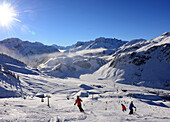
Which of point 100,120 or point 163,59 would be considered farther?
point 163,59

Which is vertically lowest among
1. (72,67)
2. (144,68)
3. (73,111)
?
(73,111)

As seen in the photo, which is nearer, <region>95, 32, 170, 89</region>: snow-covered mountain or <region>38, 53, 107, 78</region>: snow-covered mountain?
<region>95, 32, 170, 89</region>: snow-covered mountain

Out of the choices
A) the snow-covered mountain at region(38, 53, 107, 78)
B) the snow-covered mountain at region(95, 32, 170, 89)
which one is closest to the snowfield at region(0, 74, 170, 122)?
the snow-covered mountain at region(95, 32, 170, 89)

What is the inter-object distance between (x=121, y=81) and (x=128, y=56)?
27455mm

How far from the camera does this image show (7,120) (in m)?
6.02

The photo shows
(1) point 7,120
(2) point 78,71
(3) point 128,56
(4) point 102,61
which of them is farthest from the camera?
(4) point 102,61

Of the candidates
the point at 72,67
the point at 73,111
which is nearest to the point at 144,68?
the point at 72,67

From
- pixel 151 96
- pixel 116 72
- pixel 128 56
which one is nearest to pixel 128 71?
pixel 116 72

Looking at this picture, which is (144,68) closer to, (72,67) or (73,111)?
(72,67)

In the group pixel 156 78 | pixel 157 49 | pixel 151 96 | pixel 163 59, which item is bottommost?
pixel 151 96

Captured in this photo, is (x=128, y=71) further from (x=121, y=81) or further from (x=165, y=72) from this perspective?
(x=165, y=72)

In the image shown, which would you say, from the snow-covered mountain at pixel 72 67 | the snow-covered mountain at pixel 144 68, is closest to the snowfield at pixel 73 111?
the snow-covered mountain at pixel 144 68

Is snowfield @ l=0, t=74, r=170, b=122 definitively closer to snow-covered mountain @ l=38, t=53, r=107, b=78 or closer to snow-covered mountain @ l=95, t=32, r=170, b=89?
snow-covered mountain @ l=95, t=32, r=170, b=89

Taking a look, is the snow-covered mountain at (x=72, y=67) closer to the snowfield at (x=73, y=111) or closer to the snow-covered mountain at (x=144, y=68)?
the snow-covered mountain at (x=144, y=68)
